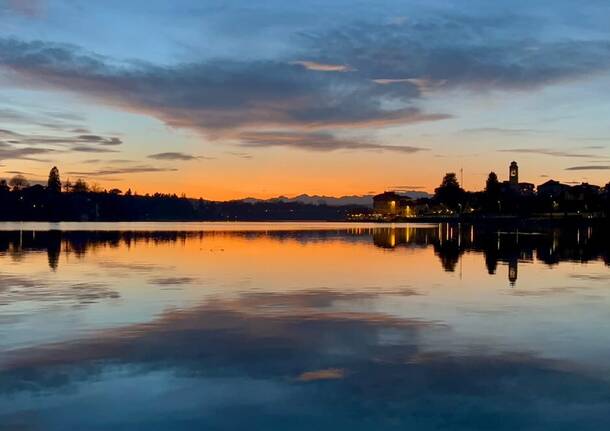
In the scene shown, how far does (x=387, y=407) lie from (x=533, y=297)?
53.8ft

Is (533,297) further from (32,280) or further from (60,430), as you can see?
(32,280)

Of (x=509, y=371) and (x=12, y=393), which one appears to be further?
(x=509, y=371)

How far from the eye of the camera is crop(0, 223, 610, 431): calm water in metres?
11.5

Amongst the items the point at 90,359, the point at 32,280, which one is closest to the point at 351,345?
the point at 90,359

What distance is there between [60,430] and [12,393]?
2.42 meters

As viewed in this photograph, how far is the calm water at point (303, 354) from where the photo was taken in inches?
454

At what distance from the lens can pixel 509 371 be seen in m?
14.4

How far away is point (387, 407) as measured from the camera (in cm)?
1188

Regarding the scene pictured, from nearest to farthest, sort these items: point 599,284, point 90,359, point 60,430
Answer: point 60,430
point 90,359
point 599,284

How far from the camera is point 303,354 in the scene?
16016mm

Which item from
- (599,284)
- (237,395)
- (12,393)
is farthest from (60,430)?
(599,284)

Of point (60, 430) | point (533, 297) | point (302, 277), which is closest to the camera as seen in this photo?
point (60, 430)

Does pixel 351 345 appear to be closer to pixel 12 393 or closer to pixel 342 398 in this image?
pixel 342 398

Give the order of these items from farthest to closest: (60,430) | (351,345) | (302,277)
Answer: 1. (302,277)
2. (351,345)
3. (60,430)
